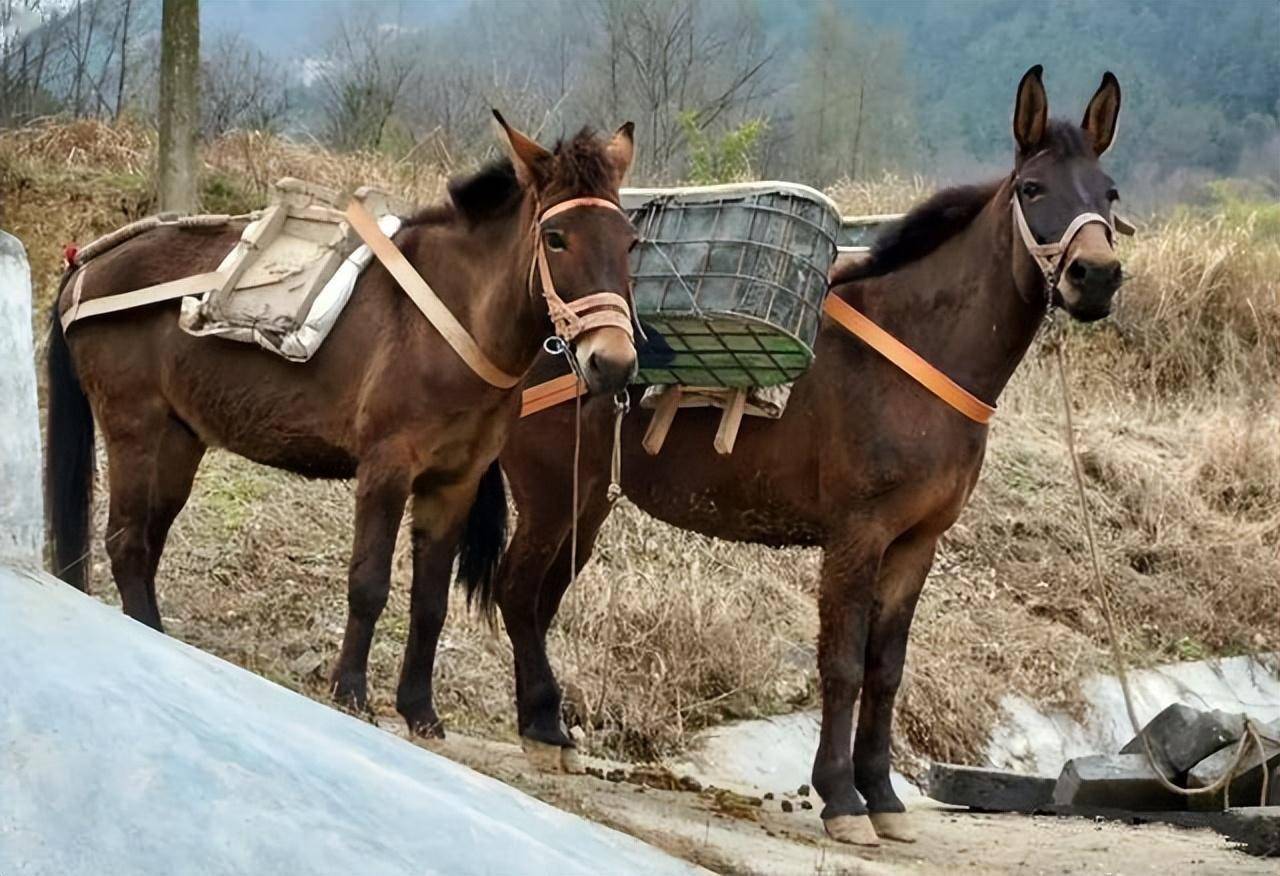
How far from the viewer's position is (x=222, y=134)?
14.8 m

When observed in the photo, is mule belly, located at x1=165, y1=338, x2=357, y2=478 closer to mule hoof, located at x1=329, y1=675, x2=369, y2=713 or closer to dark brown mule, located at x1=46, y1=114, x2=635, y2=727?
dark brown mule, located at x1=46, y1=114, x2=635, y2=727

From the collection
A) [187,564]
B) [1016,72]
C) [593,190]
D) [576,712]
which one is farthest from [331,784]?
[1016,72]

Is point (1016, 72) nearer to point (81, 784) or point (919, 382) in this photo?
point (919, 382)

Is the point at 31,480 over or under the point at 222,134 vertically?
under

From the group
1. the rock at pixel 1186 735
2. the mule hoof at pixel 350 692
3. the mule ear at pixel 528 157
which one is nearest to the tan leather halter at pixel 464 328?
the mule ear at pixel 528 157

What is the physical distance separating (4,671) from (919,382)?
4151mm

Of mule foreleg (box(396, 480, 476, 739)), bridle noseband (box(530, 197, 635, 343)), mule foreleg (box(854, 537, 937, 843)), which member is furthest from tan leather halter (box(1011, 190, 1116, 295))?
mule foreleg (box(396, 480, 476, 739))

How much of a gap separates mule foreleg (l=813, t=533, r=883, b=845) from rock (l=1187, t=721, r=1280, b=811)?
2.51m

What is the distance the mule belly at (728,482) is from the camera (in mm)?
6695

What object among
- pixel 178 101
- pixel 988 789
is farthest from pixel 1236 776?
pixel 178 101

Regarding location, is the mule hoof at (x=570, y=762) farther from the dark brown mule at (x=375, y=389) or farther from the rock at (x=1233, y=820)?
the rock at (x=1233, y=820)

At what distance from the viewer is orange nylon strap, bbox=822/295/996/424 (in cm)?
639

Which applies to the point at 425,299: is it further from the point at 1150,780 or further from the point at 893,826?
the point at 1150,780

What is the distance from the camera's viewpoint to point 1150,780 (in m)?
8.07
